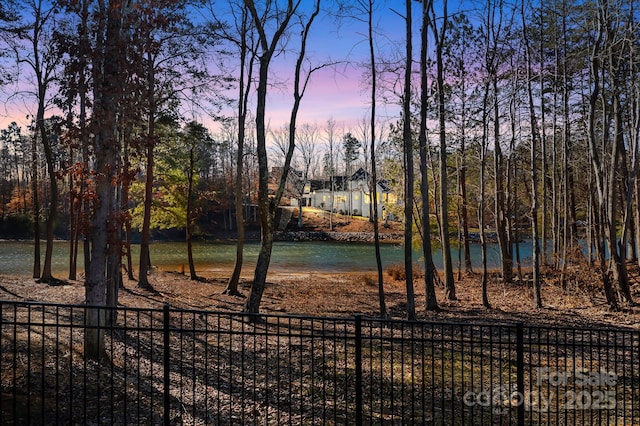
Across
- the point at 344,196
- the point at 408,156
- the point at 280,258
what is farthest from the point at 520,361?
the point at 344,196

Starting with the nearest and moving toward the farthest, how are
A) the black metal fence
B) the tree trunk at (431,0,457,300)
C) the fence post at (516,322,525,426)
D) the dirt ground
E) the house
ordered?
the fence post at (516,322,525,426), the black metal fence, the dirt ground, the tree trunk at (431,0,457,300), the house

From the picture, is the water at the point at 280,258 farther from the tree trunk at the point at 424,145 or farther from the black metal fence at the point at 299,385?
the black metal fence at the point at 299,385

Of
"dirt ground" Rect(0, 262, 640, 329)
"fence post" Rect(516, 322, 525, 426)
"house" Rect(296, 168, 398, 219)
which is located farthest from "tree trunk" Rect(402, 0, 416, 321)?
"house" Rect(296, 168, 398, 219)

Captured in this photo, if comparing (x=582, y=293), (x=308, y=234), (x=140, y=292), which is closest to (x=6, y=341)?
(x=140, y=292)

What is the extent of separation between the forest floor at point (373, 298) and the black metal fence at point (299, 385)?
401cm

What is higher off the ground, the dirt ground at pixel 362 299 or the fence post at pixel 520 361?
the fence post at pixel 520 361

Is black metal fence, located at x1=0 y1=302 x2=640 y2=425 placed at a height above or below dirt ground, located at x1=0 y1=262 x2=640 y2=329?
above

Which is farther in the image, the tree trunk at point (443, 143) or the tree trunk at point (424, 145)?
the tree trunk at point (443, 143)

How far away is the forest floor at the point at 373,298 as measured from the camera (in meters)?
12.0

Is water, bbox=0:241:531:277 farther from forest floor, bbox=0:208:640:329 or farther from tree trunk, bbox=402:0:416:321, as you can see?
tree trunk, bbox=402:0:416:321

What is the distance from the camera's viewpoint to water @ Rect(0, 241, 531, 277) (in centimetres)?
2681

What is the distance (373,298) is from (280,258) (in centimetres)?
1807

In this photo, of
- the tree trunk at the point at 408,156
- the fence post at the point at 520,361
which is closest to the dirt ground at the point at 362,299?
the tree trunk at the point at 408,156

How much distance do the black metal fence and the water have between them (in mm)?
17536
